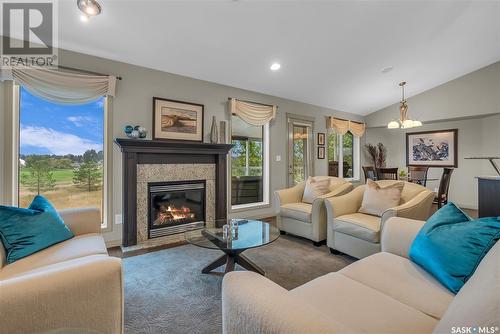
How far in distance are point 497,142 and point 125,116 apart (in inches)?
286

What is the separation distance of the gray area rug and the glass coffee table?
165 millimetres

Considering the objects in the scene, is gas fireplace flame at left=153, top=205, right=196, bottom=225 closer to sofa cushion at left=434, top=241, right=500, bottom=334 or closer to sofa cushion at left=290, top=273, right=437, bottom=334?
sofa cushion at left=290, top=273, right=437, bottom=334

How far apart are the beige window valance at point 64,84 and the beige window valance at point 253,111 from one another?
72.1 inches

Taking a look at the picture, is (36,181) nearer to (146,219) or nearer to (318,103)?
(146,219)

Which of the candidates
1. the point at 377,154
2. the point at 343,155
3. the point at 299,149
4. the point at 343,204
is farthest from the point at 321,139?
the point at 343,204

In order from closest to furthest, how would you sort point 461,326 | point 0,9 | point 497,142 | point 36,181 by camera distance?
point 461,326, point 0,9, point 36,181, point 497,142

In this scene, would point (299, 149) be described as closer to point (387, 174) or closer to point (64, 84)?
point (387, 174)

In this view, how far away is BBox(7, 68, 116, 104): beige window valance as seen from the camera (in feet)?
8.75

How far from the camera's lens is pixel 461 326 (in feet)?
2.10

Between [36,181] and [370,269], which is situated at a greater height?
[36,181]

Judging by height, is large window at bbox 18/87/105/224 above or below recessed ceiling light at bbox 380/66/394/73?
below

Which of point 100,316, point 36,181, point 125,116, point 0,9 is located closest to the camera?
point 100,316

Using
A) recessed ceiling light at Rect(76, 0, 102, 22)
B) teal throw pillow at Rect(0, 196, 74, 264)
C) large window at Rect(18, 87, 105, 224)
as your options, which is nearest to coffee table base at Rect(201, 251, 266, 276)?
teal throw pillow at Rect(0, 196, 74, 264)

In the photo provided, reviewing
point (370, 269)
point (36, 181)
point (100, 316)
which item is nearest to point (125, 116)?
point (36, 181)
